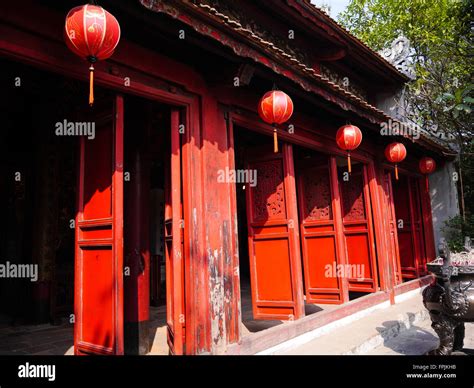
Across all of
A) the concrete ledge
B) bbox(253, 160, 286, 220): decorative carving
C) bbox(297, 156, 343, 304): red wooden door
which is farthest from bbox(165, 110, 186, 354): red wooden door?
bbox(297, 156, 343, 304): red wooden door

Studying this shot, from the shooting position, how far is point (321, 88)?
14.7 feet

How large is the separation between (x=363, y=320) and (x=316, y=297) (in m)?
0.78

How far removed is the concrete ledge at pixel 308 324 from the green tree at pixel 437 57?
134 inches

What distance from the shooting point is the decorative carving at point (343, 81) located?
7261mm

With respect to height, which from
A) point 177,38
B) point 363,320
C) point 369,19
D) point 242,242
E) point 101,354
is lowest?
point 363,320

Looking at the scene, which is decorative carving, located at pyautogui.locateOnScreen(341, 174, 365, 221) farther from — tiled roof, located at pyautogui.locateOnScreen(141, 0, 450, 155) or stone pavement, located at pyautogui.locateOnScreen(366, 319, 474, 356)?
stone pavement, located at pyautogui.locateOnScreen(366, 319, 474, 356)

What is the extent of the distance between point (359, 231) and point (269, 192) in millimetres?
2642

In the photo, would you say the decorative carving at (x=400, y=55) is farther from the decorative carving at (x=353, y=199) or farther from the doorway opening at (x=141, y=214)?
the doorway opening at (x=141, y=214)

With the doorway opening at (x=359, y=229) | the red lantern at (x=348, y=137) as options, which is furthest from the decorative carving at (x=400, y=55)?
the red lantern at (x=348, y=137)

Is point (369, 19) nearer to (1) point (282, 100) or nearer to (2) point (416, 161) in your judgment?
(2) point (416, 161)

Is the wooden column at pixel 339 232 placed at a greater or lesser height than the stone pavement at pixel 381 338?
greater

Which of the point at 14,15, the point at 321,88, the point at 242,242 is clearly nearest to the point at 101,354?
the point at 14,15

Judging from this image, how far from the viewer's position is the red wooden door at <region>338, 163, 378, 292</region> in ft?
21.8

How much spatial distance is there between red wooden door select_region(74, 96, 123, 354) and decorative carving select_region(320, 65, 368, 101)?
198 inches
